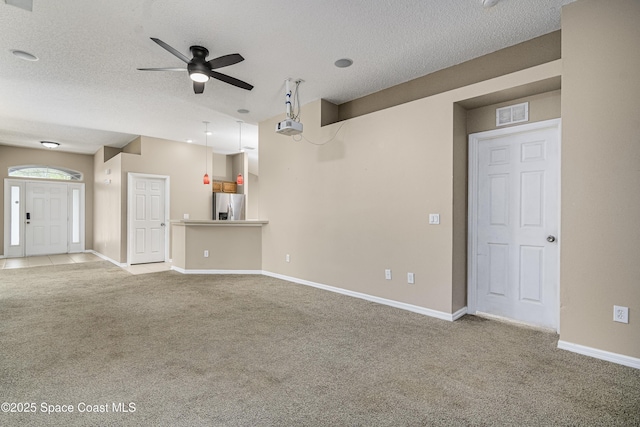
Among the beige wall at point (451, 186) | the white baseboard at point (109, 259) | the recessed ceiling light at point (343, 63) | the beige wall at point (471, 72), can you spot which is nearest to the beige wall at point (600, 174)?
the beige wall at point (451, 186)

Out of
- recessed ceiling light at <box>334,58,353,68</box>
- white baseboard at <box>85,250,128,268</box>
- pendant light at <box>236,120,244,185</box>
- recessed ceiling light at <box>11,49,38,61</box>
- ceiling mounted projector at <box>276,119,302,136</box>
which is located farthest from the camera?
white baseboard at <box>85,250,128,268</box>

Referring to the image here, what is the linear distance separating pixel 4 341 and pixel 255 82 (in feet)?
11.9

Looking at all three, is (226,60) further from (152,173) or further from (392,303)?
(152,173)

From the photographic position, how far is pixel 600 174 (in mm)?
2381

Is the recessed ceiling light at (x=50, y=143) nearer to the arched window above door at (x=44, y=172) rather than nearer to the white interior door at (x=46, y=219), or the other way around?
the arched window above door at (x=44, y=172)

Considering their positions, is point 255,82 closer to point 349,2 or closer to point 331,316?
point 349,2

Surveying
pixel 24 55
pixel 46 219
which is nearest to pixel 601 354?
pixel 24 55

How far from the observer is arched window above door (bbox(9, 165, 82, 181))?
789cm

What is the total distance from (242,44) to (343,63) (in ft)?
3.67

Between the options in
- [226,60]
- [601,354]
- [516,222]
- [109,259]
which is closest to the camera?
[601,354]

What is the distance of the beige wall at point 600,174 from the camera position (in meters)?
2.26

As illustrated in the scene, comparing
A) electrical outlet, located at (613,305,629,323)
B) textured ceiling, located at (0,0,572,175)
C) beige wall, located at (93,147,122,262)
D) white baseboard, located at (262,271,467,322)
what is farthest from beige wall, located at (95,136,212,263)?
electrical outlet, located at (613,305,629,323)

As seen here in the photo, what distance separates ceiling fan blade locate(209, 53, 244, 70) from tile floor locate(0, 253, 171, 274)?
4.38m

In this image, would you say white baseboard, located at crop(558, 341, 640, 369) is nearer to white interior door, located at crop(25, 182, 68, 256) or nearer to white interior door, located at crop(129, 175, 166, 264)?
white interior door, located at crop(129, 175, 166, 264)
